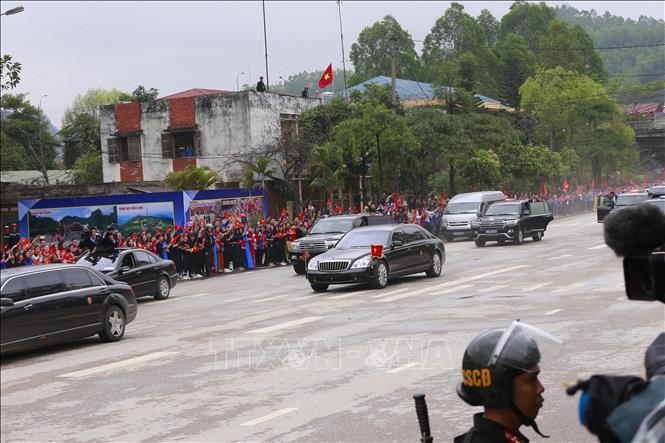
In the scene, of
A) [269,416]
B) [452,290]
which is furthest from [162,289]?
[269,416]

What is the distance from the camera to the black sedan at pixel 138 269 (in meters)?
22.4

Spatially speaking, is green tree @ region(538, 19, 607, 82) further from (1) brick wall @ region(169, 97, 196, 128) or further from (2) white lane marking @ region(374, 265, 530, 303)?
(2) white lane marking @ region(374, 265, 530, 303)

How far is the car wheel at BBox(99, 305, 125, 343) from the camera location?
50.0ft

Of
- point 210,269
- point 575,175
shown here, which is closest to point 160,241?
point 210,269

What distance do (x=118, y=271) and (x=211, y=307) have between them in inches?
129

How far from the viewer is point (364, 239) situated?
23828 millimetres

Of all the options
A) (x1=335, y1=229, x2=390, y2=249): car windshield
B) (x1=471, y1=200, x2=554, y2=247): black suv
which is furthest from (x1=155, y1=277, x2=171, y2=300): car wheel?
(x1=471, y1=200, x2=554, y2=247): black suv

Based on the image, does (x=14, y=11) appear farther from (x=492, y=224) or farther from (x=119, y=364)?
(x=492, y=224)

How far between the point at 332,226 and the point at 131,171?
26.1 meters

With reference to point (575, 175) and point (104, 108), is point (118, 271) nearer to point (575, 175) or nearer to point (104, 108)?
point (104, 108)

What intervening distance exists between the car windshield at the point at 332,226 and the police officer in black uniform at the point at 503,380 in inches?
1040

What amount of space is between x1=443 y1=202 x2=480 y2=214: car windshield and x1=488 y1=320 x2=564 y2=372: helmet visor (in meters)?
40.0

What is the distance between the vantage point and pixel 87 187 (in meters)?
40.6

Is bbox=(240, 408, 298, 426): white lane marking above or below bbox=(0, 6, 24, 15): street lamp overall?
below
